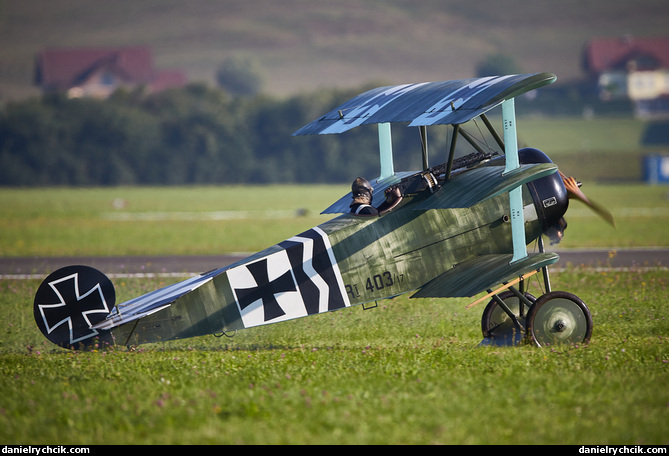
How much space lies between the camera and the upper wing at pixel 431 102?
913cm

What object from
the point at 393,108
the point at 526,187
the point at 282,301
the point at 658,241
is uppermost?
the point at 393,108

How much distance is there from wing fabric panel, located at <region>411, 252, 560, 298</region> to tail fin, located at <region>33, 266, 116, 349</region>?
3766 millimetres

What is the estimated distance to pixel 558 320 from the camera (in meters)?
9.77

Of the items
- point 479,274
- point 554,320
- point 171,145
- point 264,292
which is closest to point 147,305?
point 264,292

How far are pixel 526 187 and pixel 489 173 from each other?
2.02 ft

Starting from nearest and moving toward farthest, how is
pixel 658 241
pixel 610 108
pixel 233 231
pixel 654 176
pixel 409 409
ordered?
pixel 409 409, pixel 658 241, pixel 233 231, pixel 654 176, pixel 610 108

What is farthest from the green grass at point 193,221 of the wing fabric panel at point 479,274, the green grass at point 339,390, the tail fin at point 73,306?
the wing fabric panel at point 479,274

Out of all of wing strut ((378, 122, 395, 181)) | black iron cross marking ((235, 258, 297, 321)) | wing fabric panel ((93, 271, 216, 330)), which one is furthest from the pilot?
wing fabric panel ((93, 271, 216, 330))

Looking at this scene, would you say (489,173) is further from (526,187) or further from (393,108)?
(393,108)

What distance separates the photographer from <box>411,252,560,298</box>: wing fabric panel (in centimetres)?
932

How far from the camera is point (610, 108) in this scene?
342 feet

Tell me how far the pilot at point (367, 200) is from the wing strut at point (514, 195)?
1.37 m

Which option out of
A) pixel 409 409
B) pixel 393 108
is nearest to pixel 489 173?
pixel 393 108

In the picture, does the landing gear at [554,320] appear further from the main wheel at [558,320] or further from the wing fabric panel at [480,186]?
the wing fabric panel at [480,186]
